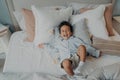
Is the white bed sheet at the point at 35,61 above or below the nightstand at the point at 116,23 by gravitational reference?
below

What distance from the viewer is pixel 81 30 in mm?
1560

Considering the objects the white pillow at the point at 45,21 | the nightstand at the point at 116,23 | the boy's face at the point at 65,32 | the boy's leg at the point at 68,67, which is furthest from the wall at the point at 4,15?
the nightstand at the point at 116,23

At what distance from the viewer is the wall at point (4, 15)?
1804mm

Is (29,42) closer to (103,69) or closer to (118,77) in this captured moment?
(103,69)

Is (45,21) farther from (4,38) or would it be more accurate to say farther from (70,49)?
(4,38)

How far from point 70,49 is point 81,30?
0.21m

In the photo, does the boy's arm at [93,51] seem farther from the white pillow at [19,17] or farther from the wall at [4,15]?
the wall at [4,15]

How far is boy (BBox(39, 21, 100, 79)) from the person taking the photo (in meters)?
1.37

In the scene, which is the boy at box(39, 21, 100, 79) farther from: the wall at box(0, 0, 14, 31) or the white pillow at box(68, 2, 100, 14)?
the wall at box(0, 0, 14, 31)

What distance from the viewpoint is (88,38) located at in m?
1.55

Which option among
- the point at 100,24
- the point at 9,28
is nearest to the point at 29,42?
the point at 9,28

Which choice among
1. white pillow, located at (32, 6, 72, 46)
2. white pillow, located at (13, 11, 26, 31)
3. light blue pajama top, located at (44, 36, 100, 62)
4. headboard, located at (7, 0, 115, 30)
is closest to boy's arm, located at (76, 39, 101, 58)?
light blue pajama top, located at (44, 36, 100, 62)

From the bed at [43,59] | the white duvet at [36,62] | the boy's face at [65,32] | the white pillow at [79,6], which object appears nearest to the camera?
the bed at [43,59]

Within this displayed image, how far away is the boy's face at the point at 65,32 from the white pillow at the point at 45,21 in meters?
0.11
